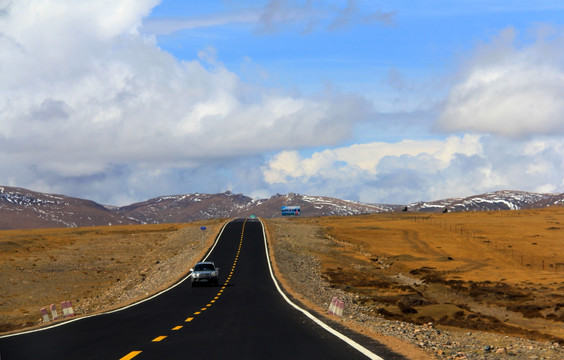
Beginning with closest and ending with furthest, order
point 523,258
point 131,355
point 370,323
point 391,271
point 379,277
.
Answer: point 131,355 → point 370,323 → point 379,277 → point 391,271 → point 523,258

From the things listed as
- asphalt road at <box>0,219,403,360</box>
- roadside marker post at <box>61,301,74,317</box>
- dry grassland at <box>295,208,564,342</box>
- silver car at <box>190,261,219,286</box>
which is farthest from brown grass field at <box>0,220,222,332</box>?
dry grassland at <box>295,208,564,342</box>

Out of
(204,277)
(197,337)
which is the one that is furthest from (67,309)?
(197,337)

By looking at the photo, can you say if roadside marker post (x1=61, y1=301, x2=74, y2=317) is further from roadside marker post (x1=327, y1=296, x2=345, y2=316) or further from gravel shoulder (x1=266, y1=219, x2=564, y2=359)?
roadside marker post (x1=327, y1=296, x2=345, y2=316)

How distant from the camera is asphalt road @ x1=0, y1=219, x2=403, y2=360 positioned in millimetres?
13727

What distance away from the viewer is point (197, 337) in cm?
1694

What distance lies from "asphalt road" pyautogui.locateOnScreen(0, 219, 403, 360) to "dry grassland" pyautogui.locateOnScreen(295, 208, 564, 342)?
434 inches

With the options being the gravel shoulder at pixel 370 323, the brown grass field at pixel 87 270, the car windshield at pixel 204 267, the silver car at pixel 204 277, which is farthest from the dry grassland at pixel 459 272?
the brown grass field at pixel 87 270

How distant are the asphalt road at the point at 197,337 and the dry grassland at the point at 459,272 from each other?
11.0 meters

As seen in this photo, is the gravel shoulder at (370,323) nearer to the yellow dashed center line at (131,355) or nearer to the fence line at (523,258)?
Answer: the yellow dashed center line at (131,355)

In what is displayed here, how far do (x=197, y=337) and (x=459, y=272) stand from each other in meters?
52.5

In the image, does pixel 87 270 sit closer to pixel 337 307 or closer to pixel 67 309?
pixel 67 309

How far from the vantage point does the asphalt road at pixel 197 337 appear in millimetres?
13727

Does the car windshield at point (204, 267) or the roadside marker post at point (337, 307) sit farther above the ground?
the car windshield at point (204, 267)

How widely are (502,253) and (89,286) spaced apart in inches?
2028
